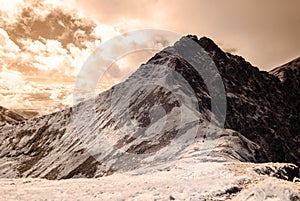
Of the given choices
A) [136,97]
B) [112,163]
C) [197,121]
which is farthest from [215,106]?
[112,163]

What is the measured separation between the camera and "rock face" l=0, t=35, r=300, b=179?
3076 inches

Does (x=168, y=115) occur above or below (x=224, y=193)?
above

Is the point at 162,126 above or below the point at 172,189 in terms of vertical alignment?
above

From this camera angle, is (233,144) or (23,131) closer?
(233,144)

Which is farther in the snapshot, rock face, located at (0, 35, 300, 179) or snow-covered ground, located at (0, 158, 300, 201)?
rock face, located at (0, 35, 300, 179)

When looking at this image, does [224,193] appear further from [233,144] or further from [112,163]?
[112,163]

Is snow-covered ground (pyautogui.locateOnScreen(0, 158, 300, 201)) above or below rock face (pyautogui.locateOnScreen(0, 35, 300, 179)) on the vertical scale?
below

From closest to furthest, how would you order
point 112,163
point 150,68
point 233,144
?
point 233,144, point 112,163, point 150,68

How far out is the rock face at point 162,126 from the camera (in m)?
78.1

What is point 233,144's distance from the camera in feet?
235

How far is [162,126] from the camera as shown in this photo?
93.9 meters

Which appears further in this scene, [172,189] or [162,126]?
[162,126]

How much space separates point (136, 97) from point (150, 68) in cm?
2860

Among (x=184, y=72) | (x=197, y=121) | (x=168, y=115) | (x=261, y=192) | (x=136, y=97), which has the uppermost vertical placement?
(x=184, y=72)
